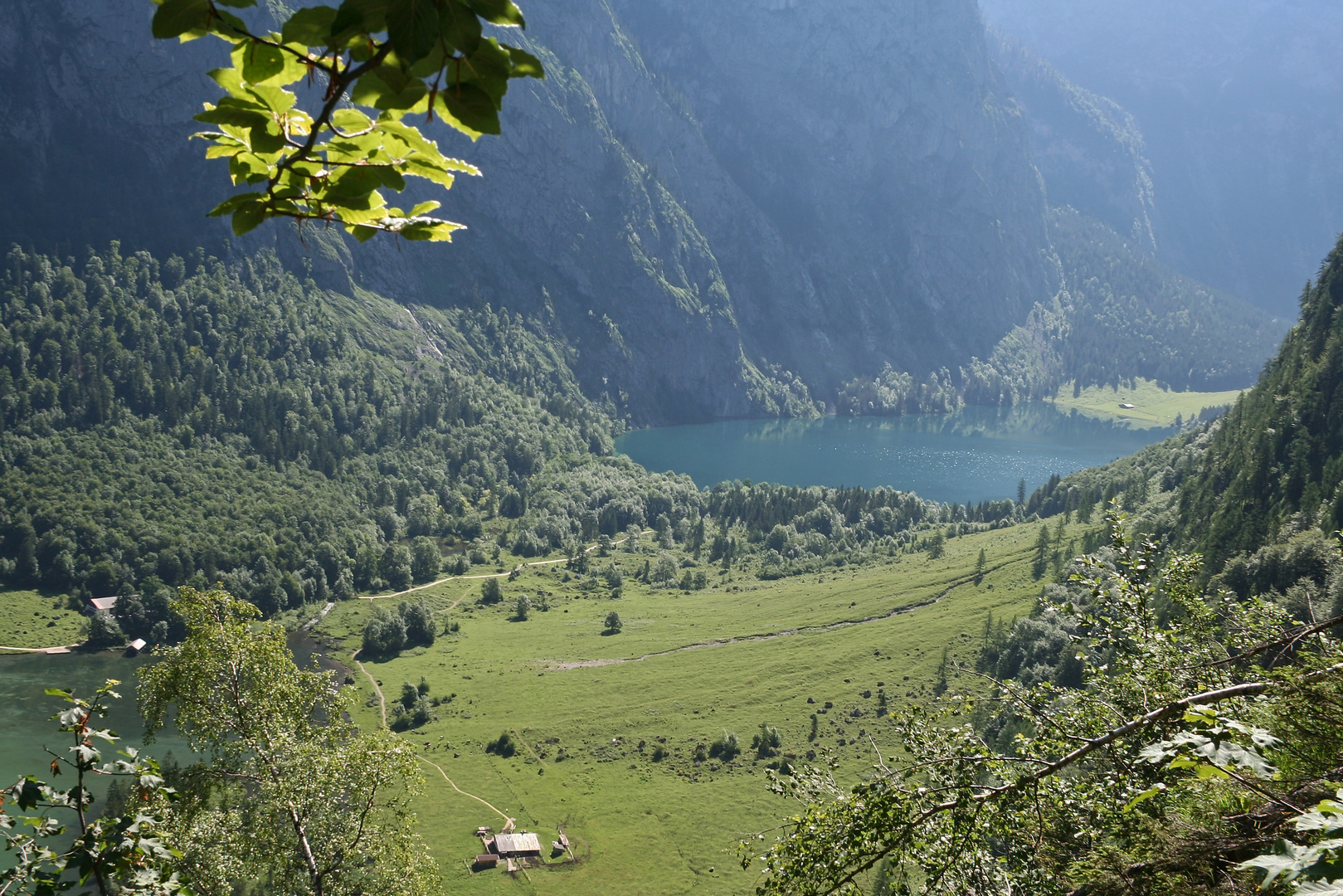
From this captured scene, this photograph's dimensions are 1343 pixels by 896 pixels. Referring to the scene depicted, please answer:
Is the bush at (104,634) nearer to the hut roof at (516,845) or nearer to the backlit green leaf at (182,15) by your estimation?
the hut roof at (516,845)

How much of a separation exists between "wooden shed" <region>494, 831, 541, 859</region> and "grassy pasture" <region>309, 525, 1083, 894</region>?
2344mm

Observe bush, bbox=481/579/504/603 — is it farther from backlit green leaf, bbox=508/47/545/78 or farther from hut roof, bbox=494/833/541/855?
backlit green leaf, bbox=508/47/545/78

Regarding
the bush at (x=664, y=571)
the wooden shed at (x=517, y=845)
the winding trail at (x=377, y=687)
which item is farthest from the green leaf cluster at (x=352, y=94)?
the bush at (x=664, y=571)

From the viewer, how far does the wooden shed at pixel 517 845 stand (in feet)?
233

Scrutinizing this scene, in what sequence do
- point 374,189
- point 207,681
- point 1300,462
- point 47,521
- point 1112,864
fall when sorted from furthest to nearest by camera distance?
point 47,521
point 1300,462
point 207,681
point 1112,864
point 374,189

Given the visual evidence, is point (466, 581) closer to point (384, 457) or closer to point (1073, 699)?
point (384, 457)

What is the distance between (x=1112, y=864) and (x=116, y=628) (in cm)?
13471

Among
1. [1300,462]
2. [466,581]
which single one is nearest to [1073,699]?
[1300,462]

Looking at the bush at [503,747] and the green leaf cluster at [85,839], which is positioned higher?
the green leaf cluster at [85,839]

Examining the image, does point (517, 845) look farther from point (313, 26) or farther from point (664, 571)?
point (664, 571)

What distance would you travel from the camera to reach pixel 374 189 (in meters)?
2.57

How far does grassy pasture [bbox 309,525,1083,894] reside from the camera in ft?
246

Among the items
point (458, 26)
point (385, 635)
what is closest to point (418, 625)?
point (385, 635)

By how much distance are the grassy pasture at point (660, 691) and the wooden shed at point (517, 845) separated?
2344mm
